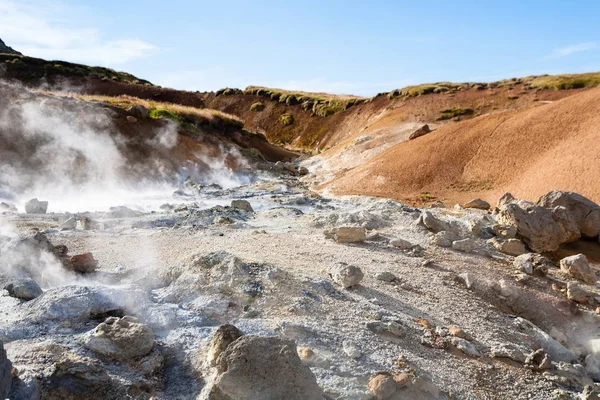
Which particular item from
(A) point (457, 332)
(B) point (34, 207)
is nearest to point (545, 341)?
(A) point (457, 332)

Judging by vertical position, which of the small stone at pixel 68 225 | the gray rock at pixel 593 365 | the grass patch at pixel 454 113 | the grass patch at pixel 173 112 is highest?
the grass patch at pixel 454 113

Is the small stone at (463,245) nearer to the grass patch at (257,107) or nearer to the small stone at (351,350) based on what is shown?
the small stone at (351,350)

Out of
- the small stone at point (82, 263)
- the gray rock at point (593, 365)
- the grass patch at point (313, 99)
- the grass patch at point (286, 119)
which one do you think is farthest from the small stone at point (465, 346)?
the grass patch at point (286, 119)

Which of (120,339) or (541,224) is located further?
(541,224)

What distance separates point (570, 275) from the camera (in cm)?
806

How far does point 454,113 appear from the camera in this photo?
28.5m

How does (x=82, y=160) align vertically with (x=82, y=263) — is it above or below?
above

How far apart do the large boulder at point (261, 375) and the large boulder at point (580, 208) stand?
841 centimetres

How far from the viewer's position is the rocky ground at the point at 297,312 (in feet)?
12.6

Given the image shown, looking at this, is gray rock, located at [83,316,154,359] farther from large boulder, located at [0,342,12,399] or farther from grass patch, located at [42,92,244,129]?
grass patch, located at [42,92,244,129]

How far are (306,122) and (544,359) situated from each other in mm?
35252

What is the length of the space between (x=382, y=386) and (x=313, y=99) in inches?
1540

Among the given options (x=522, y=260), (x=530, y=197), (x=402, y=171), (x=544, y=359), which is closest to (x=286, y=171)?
(x=402, y=171)

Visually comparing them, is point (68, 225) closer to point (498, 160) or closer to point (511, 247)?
point (511, 247)
